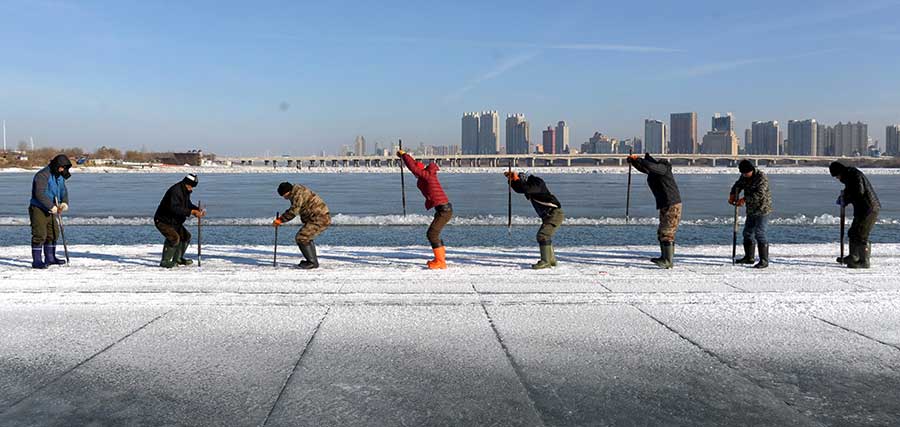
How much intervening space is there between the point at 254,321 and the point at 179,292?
2138 mm

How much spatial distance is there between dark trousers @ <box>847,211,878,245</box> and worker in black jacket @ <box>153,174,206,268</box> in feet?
32.4

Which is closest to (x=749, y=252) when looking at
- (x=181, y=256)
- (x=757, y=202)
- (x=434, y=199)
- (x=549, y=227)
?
(x=757, y=202)

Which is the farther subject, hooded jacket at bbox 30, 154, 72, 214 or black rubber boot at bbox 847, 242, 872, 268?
black rubber boot at bbox 847, 242, 872, 268

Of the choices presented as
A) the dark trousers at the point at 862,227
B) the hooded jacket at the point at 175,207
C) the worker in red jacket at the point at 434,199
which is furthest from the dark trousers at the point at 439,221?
the dark trousers at the point at 862,227

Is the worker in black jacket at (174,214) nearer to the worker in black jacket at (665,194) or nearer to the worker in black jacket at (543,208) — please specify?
the worker in black jacket at (543,208)

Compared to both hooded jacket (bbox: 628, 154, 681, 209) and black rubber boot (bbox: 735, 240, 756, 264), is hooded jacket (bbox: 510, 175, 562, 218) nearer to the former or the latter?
hooded jacket (bbox: 628, 154, 681, 209)

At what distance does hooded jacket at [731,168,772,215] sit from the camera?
414 inches

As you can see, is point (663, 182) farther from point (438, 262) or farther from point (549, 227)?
point (438, 262)

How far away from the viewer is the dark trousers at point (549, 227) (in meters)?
10.6

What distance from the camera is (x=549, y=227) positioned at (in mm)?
10594

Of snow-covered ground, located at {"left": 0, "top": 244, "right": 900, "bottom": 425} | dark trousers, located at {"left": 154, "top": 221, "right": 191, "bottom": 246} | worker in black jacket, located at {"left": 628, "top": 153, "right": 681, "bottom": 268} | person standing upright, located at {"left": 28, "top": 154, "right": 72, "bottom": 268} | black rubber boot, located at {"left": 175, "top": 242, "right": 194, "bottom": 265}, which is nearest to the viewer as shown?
snow-covered ground, located at {"left": 0, "top": 244, "right": 900, "bottom": 425}

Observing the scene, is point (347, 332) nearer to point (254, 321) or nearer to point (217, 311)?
point (254, 321)

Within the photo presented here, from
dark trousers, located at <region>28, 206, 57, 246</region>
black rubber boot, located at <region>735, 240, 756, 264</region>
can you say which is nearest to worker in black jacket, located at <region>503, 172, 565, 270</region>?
black rubber boot, located at <region>735, 240, 756, 264</region>

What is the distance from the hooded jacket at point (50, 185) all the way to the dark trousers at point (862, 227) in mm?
11864
